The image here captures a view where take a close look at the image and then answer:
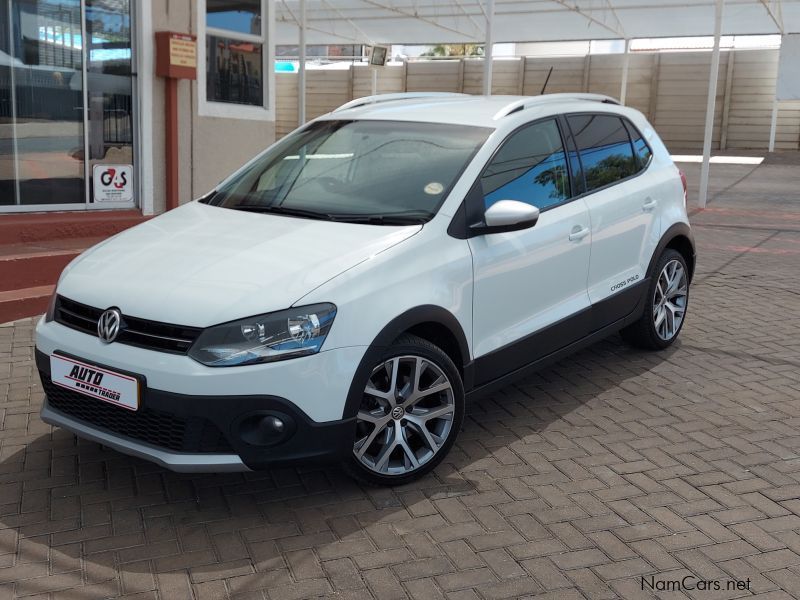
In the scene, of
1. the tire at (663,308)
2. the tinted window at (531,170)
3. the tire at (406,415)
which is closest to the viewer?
the tire at (406,415)

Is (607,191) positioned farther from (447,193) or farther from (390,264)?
(390,264)

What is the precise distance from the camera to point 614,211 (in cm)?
516

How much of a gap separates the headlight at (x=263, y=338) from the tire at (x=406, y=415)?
355 millimetres

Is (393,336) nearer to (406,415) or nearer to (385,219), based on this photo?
(406,415)

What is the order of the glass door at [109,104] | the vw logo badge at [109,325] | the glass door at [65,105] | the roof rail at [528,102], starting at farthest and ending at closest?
the glass door at [109,104], the glass door at [65,105], the roof rail at [528,102], the vw logo badge at [109,325]

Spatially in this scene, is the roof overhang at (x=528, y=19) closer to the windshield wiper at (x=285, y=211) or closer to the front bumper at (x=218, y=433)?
the windshield wiper at (x=285, y=211)

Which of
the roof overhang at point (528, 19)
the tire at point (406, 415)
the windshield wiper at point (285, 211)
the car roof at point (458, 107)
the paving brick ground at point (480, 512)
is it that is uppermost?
the roof overhang at point (528, 19)

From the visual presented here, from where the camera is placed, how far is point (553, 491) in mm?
3883

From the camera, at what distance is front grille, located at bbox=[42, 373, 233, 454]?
3.37 meters

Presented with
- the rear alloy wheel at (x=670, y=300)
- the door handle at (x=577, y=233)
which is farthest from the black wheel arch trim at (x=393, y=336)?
the rear alloy wheel at (x=670, y=300)

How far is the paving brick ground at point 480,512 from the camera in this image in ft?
10.3

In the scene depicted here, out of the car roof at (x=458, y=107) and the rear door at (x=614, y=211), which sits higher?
the car roof at (x=458, y=107)

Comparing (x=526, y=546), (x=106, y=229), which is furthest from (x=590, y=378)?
(x=106, y=229)

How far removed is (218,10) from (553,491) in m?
7.38
